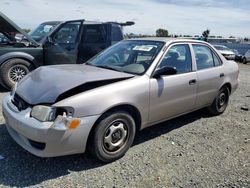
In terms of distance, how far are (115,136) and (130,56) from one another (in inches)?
58.2

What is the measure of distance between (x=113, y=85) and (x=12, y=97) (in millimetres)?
1417

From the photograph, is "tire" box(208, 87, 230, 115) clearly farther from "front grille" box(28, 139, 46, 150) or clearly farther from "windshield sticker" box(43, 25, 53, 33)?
"windshield sticker" box(43, 25, 53, 33)

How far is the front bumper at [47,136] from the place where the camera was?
307 cm

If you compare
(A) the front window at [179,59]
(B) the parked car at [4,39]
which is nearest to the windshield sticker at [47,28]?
(B) the parked car at [4,39]

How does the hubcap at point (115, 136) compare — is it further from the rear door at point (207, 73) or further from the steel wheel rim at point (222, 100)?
the steel wheel rim at point (222, 100)

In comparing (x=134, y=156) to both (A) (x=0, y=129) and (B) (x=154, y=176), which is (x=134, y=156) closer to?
(B) (x=154, y=176)

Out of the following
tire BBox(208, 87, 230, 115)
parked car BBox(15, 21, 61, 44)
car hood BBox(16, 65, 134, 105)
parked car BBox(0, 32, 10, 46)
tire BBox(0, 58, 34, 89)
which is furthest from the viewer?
parked car BBox(15, 21, 61, 44)

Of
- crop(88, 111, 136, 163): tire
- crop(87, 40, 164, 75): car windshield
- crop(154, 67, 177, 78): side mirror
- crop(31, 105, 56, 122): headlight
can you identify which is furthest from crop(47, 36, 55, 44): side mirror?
crop(31, 105, 56, 122): headlight

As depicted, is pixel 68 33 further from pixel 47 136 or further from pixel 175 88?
pixel 47 136

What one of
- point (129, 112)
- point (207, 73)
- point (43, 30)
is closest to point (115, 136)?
point (129, 112)

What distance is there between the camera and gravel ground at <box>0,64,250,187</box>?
3.24 metres

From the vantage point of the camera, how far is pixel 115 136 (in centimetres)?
365

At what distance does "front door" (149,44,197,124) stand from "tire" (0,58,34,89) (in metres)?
4.32

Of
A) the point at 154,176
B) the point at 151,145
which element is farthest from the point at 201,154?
the point at 154,176
